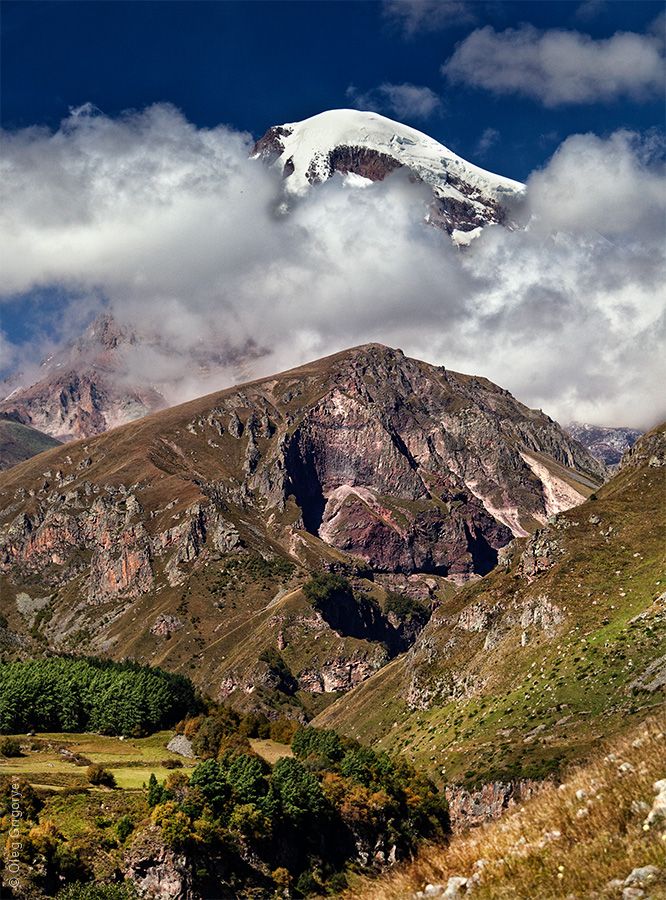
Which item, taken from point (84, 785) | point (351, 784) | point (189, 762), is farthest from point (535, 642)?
point (84, 785)

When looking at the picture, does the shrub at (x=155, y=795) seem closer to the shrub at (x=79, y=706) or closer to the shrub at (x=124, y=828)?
the shrub at (x=124, y=828)

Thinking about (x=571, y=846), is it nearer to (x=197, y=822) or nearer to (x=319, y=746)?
(x=197, y=822)

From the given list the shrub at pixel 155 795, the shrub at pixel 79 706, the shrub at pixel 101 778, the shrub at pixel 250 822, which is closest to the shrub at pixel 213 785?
the shrub at pixel 250 822

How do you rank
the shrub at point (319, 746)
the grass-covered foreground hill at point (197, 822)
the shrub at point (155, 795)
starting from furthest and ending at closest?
the shrub at point (319, 746)
the shrub at point (155, 795)
the grass-covered foreground hill at point (197, 822)

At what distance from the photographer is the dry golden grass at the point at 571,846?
14141 mm

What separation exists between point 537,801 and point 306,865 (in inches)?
4145

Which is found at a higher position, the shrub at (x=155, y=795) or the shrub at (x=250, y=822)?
the shrub at (x=155, y=795)

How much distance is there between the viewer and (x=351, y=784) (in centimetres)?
13200

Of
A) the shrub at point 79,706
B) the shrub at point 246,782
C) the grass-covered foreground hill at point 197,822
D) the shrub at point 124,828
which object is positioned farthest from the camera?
the shrub at point 79,706

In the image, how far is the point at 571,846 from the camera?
15.2 meters

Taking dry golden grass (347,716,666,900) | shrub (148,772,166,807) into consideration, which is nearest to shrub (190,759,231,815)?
shrub (148,772,166,807)

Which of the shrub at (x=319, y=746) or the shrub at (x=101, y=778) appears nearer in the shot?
the shrub at (x=101, y=778)

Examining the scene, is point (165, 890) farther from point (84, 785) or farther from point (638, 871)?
point (638, 871)

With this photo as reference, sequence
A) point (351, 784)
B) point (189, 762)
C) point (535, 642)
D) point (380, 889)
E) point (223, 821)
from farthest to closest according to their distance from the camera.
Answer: point (535, 642) → point (189, 762) → point (351, 784) → point (223, 821) → point (380, 889)
